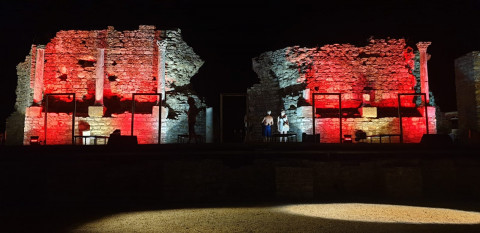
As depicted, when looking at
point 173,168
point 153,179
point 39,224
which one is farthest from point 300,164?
point 39,224

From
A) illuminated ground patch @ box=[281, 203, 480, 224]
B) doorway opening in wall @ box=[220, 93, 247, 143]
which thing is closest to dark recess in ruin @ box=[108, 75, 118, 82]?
doorway opening in wall @ box=[220, 93, 247, 143]

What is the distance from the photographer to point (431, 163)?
34.2 ft

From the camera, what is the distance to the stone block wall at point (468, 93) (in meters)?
20.0

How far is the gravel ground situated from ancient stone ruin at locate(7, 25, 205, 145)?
981 centimetres

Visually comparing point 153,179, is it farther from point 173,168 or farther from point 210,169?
point 210,169

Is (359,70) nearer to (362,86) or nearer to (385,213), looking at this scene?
(362,86)

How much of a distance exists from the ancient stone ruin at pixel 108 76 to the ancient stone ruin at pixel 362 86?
5294mm

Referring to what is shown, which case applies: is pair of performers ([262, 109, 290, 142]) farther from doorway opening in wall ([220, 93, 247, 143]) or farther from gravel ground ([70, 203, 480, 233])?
gravel ground ([70, 203, 480, 233])

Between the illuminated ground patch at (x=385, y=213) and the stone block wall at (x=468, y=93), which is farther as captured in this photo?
the stone block wall at (x=468, y=93)

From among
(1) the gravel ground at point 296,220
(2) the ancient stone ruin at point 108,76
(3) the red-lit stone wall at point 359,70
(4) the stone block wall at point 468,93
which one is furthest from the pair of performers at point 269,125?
(4) the stone block wall at point 468,93

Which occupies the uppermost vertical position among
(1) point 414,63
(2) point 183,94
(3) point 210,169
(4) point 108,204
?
(1) point 414,63

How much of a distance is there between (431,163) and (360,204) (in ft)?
10.4

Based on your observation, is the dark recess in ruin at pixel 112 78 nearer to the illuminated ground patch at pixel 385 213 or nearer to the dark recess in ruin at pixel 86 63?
the dark recess in ruin at pixel 86 63

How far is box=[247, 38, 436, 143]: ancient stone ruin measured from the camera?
56.3 ft
